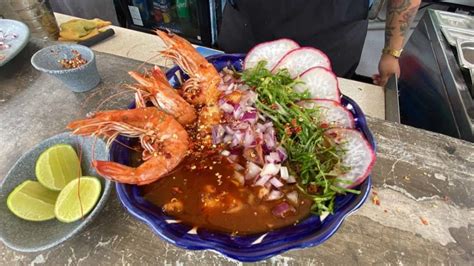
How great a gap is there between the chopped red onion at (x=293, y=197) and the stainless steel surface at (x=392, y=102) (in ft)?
2.61

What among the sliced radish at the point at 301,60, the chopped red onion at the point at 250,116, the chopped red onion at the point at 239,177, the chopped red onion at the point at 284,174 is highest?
the sliced radish at the point at 301,60

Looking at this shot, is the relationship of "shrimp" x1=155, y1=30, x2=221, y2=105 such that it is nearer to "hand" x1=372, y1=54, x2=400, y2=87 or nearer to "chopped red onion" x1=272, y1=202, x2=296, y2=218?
"chopped red onion" x1=272, y1=202, x2=296, y2=218

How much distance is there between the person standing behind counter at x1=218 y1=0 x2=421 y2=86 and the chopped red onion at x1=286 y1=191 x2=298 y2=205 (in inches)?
46.3

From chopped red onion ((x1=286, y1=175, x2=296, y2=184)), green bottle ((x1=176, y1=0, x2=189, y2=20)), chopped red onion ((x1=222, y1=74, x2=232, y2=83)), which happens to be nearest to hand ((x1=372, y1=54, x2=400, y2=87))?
chopped red onion ((x1=222, y1=74, x2=232, y2=83))

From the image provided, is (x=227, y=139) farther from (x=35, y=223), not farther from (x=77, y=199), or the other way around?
(x=35, y=223)

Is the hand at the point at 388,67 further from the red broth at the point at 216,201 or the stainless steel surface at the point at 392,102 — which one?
the red broth at the point at 216,201

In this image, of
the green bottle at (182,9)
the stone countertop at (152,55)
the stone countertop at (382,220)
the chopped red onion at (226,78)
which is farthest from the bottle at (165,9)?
the chopped red onion at (226,78)

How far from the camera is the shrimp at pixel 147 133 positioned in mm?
917

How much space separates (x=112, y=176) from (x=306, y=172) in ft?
1.85

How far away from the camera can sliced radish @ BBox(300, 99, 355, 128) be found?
1031 millimetres

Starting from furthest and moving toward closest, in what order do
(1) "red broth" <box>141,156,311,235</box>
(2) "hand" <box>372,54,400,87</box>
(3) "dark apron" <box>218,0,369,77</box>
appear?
(2) "hand" <box>372,54,400,87</box>
(3) "dark apron" <box>218,0,369,77</box>
(1) "red broth" <box>141,156,311,235</box>

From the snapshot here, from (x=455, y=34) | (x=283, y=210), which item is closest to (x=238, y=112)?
(x=283, y=210)

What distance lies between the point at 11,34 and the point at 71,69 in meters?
0.68

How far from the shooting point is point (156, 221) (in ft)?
2.66
